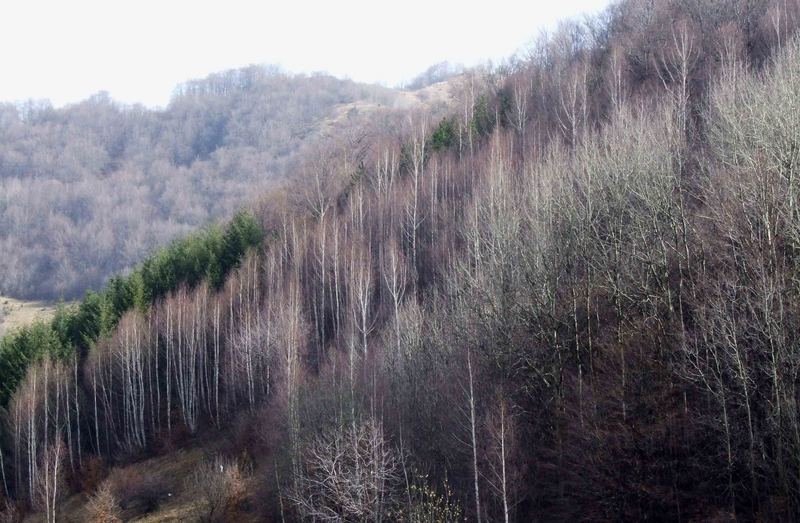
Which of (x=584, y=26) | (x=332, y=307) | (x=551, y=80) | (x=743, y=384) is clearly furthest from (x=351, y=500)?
(x=584, y=26)

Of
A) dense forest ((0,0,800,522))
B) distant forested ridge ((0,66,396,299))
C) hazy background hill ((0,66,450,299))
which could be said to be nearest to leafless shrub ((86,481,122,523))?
dense forest ((0,0,800,522))

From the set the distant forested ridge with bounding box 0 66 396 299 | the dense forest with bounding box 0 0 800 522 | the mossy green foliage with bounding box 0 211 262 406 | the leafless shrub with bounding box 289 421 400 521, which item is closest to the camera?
the dense forest with bounding box 0 0 800 522

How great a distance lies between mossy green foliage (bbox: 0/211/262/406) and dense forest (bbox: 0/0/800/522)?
0.21 meters

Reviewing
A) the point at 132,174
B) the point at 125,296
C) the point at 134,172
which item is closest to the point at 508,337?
the point at 125,296

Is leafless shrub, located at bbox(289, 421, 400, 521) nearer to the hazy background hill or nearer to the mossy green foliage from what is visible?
the mossy green foliage

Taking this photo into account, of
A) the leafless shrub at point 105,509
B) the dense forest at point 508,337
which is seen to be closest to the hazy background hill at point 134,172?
the dense forest at point 508,337

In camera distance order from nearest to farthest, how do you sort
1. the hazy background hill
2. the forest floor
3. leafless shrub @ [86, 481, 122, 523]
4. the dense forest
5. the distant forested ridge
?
the dense forest → leafless shrub @ [86, 481, 122, 523] → the forest floor → the distant forested ridge → the hazy background hill

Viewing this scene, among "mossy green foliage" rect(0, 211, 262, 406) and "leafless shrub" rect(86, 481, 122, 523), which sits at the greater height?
"mossy green foliage" rect(0, 211, 262, 406)

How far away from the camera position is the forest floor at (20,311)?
95.1 meters

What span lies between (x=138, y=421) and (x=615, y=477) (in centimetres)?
3778

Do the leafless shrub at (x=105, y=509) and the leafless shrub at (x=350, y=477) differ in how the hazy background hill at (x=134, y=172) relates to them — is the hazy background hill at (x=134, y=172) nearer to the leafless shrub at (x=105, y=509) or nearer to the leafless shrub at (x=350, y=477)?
the leafless shrub at (x=105, y=509)

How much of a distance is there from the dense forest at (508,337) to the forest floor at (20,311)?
42.4 m

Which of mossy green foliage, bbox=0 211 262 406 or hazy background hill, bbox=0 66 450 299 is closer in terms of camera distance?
mossy green foliage, bbox=0 211 262 406

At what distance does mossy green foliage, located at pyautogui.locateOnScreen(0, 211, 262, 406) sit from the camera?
5344 centimetres
